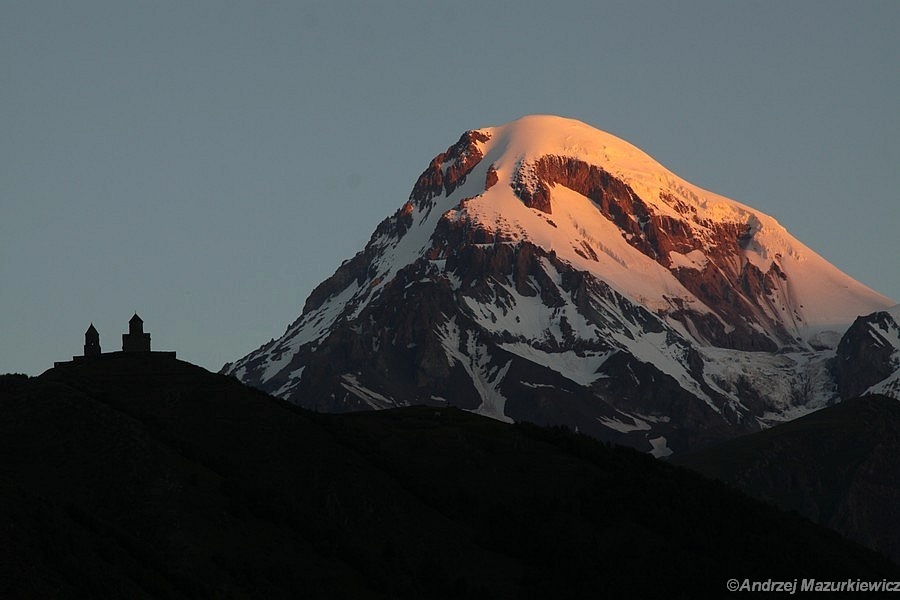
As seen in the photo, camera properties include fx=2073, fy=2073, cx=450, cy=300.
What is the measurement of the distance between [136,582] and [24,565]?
48.1ft

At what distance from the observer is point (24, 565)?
187750mm

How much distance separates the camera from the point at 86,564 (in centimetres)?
19500

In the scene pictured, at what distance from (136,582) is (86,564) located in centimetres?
638

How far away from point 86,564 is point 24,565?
849 cm

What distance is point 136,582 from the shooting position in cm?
19938
